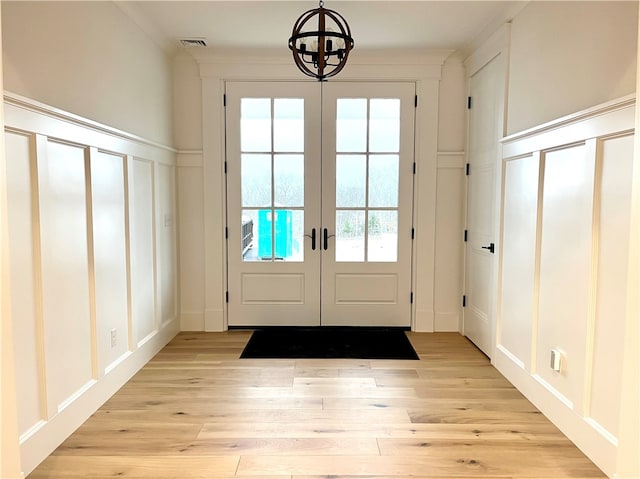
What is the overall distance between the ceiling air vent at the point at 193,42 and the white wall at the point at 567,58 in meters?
2.38

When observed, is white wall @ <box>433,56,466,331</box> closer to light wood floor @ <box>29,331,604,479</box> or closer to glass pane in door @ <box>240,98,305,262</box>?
light wood floor @ <box>29,331,604,479</box>

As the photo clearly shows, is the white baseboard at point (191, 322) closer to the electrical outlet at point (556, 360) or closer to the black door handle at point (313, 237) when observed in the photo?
the black door handle at point (313, 237)

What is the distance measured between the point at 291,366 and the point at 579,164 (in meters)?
2.26

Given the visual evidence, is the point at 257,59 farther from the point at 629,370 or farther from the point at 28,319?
the point at 629,370

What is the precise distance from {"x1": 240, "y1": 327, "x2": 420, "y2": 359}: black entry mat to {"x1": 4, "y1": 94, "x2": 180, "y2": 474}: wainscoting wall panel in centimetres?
92

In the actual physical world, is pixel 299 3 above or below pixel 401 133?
above

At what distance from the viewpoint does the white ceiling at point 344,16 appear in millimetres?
2965

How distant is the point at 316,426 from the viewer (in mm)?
2385

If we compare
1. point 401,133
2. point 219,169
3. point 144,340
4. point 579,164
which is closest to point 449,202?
point 401,133

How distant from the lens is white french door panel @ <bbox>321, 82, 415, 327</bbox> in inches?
→ 159

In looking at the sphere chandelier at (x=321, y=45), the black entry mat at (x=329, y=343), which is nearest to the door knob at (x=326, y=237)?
the black entry mat at (x=329, y=343)

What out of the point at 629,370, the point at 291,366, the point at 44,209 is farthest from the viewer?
the point at 291,366

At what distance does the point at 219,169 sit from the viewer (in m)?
4.03

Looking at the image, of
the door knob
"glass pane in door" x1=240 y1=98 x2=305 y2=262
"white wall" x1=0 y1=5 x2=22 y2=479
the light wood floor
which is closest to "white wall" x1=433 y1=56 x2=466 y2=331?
the light wood floor
